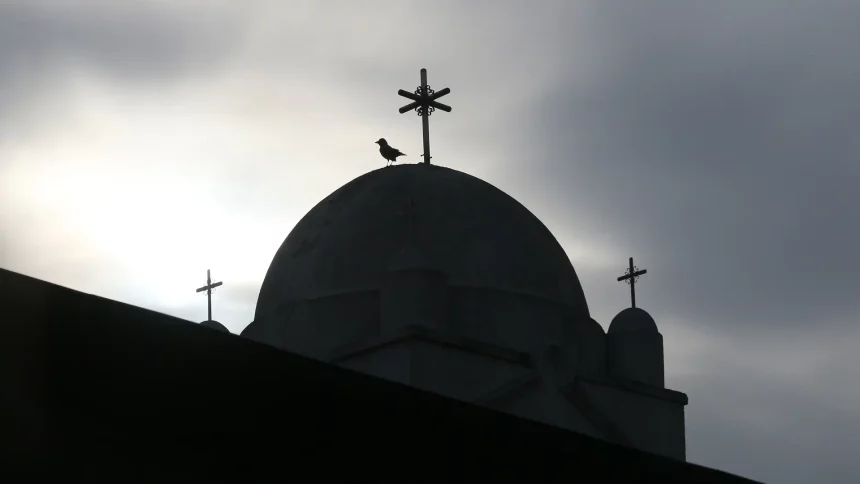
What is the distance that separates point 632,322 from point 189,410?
15.1 m

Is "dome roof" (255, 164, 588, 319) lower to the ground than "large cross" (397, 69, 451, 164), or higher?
lower

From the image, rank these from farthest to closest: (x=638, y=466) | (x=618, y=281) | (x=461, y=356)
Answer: (x=618, y=281)
(x=461, y=356)
(x=638, y=466)

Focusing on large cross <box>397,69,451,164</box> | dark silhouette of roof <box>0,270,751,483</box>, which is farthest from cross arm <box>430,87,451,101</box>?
dark silhouette of roof <box>0,270,751,483</box>

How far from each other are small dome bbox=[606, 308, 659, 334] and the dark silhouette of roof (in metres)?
12.0

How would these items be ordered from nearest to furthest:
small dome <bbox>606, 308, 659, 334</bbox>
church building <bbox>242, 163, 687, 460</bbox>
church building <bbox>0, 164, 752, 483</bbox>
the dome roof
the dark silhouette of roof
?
the dark silhouette of roof
church building <bbox>0, 164, 752, 483</bbox>
church building <bbox>242, 163, 687, 460</bbox>
the dome roof
small dome <bbox>606, 308, 659, 334</bbox>

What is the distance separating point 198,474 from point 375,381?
8.48ft

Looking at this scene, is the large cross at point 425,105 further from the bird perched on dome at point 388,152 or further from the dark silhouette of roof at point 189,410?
the dark silhouette of roof at point 189,410

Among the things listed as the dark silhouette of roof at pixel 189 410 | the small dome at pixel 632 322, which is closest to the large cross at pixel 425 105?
the small dome at pixel 632 322

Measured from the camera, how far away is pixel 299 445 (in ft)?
34.3

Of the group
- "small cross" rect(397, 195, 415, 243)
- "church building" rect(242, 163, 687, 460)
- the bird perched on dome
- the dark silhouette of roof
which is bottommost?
the dark silhouette of roof

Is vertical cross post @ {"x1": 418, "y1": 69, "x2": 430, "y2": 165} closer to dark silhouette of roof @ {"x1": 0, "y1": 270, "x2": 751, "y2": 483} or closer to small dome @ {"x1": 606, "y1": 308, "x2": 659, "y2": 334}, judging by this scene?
small dome @ {"x1": 606, "y1": 308, "x2": 659, "y2": 334}

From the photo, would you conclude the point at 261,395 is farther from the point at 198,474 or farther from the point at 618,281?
the point at 618,281

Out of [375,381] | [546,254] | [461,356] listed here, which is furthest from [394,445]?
[546,254]

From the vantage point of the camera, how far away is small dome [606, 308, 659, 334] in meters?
24.2
